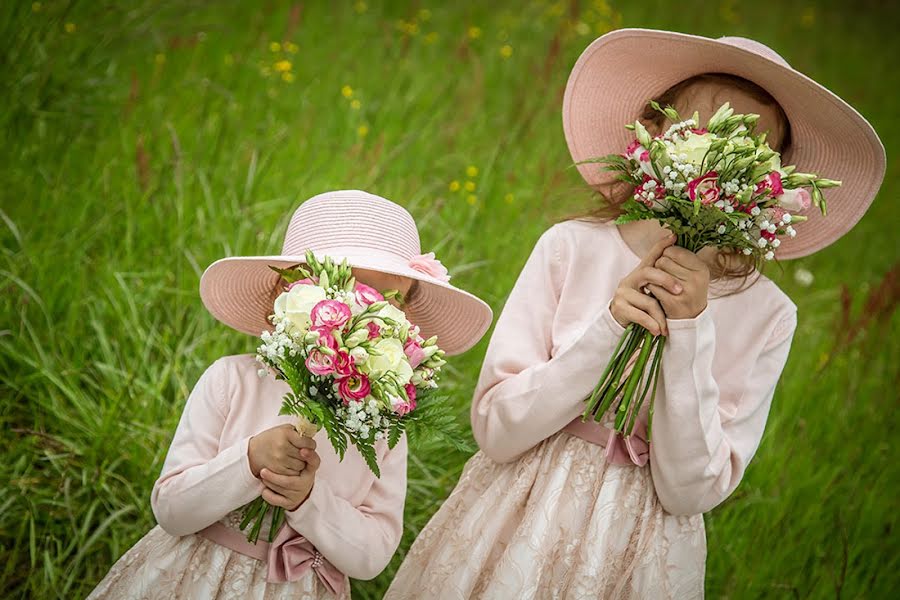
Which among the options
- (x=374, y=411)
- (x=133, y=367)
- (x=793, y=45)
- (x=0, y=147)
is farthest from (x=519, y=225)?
(x=793, y=45)

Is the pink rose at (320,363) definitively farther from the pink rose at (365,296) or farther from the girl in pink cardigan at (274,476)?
the girl in pink cardigan at (274,476)

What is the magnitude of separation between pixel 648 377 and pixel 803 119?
0.80 m

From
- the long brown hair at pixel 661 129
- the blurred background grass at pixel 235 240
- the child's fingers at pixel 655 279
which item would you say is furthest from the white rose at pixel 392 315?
the blurred background grass at pixel 235 240

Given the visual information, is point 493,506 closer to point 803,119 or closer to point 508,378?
point 508,378

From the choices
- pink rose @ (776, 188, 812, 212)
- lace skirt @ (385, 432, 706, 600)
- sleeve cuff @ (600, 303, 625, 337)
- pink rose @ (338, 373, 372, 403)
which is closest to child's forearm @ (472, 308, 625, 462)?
sleeve cuff @ (600, 303, 625, 337)

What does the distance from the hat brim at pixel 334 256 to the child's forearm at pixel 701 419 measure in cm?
50

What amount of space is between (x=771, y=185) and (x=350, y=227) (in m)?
0.99

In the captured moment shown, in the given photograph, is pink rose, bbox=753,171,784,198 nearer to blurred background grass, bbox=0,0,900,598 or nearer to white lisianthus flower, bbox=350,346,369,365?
blurred background grass, bbox=0,0,900,598

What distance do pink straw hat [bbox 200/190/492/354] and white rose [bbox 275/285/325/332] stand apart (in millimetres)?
252

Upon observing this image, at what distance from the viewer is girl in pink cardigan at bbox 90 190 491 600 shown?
2189 mm

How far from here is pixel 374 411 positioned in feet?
6.23

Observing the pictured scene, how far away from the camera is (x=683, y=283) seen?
7.07ft

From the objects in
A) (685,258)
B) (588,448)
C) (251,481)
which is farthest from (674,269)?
(251,481)

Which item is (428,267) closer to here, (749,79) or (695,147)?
(695,147)
